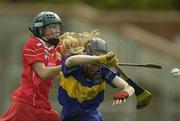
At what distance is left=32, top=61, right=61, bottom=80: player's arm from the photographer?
43.6 ft

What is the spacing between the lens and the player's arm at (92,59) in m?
12.4

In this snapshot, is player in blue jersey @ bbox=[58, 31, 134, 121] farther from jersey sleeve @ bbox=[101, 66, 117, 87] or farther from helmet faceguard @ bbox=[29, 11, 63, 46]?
helmet faceguard @ bbox=[29, 11, 63, 46]

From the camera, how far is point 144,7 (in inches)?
1455

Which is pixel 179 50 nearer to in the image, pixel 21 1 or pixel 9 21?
pixel 9 21

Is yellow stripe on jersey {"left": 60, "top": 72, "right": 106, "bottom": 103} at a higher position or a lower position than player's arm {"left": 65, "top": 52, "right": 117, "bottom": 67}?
Answer: lower

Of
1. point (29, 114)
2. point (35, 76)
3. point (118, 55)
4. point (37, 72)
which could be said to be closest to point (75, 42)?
point (37, 72)

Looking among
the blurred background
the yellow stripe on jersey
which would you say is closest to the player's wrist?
the yellow stripe on jersey

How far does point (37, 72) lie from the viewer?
13.6m

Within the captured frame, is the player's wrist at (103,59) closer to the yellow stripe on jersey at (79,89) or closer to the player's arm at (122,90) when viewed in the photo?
the player's arm at (122,90)

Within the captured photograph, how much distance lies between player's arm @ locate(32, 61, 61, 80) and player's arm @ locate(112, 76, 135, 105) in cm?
66

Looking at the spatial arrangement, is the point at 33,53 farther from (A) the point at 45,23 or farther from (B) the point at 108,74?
(B) the point at 108,74

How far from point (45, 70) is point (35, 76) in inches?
13.2

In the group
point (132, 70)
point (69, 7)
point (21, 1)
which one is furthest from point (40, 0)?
point (132, 70)

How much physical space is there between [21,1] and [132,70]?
8.90 m
